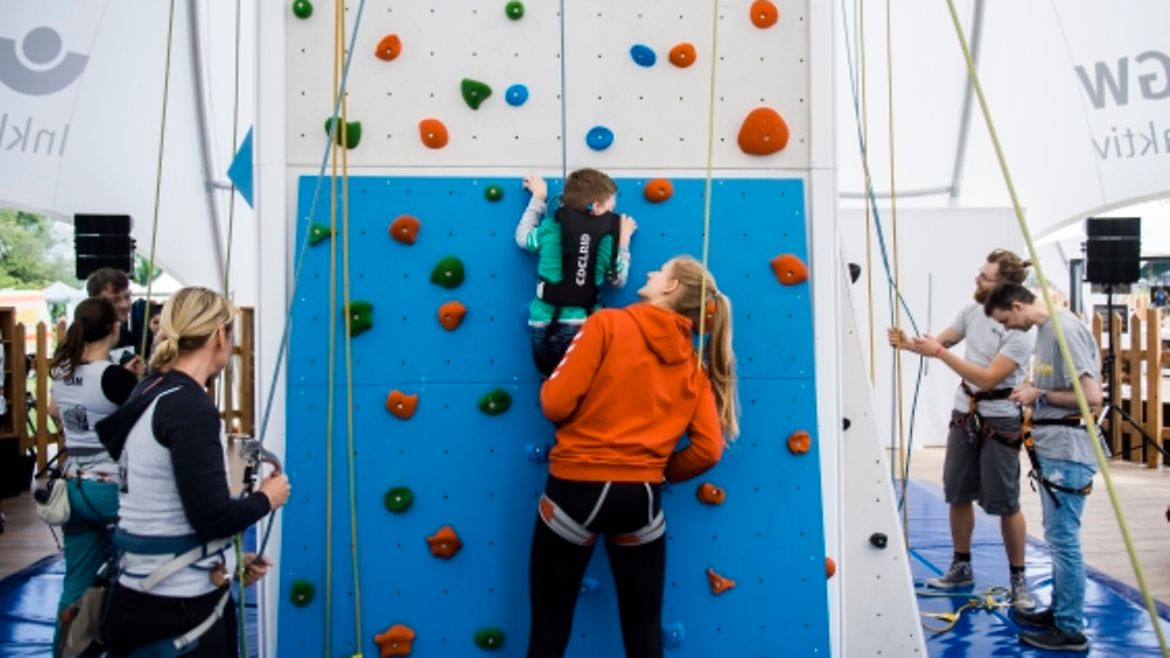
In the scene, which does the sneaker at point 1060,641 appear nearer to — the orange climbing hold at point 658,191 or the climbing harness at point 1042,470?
the climbing harness at point 1042,470

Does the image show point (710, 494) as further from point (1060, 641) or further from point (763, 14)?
point (1060, 641)

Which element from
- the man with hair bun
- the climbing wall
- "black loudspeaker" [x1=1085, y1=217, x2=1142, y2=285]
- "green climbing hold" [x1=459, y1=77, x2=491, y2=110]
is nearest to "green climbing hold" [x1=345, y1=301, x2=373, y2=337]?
the climbing wall

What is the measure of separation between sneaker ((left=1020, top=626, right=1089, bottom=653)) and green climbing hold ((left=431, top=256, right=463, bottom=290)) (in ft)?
7.74

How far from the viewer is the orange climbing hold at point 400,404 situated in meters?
2.83

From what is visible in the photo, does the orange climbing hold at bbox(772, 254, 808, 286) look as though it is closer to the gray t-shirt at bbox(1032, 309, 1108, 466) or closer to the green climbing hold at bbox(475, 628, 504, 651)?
the gray t-shirt at bbox(1032, 309, 1108, 466)

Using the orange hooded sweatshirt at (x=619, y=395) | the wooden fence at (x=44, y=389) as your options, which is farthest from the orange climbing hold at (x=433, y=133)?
the wooden fence at (x=44, y=389)

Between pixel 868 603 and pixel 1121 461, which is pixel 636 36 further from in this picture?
pixel 1121 461

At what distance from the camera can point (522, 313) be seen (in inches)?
113

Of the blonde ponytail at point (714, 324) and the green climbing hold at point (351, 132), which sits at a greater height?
the green climbing hold at point (351, 132)

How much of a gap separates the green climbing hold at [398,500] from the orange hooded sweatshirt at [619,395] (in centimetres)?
60

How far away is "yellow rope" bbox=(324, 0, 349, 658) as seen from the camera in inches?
107

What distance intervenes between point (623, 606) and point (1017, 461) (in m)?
2.28

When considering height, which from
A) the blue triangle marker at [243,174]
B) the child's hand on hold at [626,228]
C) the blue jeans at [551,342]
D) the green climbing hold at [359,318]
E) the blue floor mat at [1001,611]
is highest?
the blue triangle marker at [243,174]

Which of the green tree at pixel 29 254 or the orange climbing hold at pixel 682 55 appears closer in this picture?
the orange climbing hold at pixel 682 55
